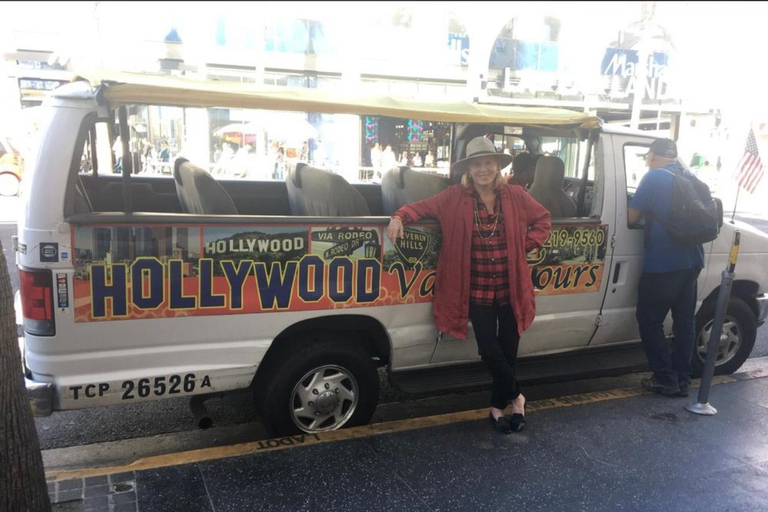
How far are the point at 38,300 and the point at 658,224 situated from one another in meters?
3.93

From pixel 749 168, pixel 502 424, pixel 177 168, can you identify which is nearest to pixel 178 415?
pixel 177 168

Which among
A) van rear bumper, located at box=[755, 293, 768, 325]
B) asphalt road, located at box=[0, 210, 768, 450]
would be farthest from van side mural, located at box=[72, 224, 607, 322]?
van rear bumper, located at box=[755, 293, 768, 325]

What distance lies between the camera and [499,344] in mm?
3830

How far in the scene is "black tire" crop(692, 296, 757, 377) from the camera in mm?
4867

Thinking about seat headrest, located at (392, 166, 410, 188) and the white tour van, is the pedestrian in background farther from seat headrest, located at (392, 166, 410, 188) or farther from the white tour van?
seat headrest, located at (392, 166, 410, 188)

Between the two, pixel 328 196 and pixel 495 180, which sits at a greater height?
pixel 495 180

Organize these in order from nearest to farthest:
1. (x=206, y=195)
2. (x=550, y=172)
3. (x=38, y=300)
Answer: (x=38, y=300) < (x=206, y=195) < (x=550, y=172)

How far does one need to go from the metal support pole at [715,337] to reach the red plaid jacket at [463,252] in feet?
4.70

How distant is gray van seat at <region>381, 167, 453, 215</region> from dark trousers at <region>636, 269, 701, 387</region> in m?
1.68

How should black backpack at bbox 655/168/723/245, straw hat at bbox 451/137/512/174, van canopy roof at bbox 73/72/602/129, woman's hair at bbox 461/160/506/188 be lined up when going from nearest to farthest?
van canopy roof at bbox 73/72/602/129
straw hat at bbox 451/137/512/174
woman's hair at bbox 461/160/506/188
black backpack at bbox 655/168/723/245

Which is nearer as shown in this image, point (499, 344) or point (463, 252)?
point (463, 252)

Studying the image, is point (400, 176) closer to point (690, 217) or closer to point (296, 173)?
point (296, 173)

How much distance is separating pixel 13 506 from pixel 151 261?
1.20 metres

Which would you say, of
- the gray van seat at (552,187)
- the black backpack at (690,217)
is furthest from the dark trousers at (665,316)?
the gray van seat at (552,187)
